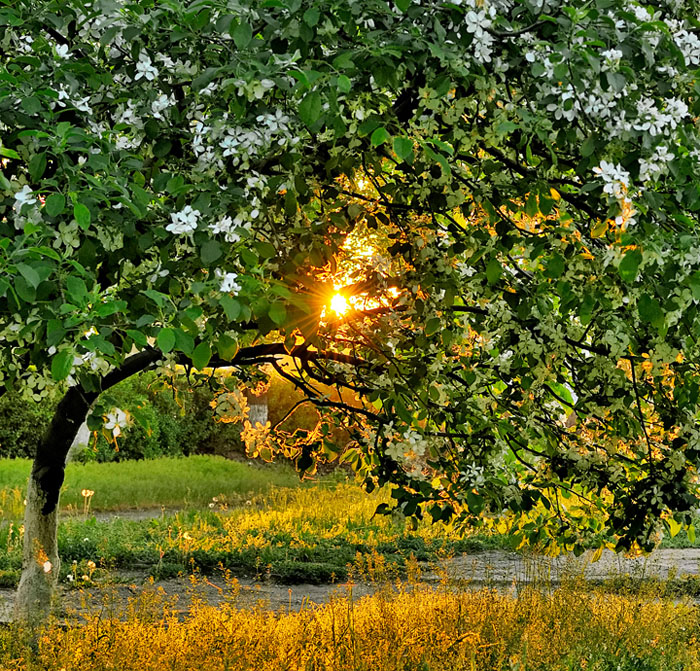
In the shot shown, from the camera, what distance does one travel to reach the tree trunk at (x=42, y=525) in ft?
19.0

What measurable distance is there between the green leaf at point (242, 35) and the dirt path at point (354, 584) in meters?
4.45

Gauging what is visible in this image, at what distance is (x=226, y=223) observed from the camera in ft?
8.20

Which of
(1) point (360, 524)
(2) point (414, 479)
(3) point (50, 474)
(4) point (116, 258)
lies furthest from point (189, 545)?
(4) point (116, 258)

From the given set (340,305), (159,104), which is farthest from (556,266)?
(340,305)

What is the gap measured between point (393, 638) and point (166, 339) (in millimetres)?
3869

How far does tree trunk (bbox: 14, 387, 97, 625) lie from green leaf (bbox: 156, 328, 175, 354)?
3855 mm

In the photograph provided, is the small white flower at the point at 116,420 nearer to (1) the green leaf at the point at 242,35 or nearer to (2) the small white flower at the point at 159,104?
(2) the small white flower at the point at 159,104

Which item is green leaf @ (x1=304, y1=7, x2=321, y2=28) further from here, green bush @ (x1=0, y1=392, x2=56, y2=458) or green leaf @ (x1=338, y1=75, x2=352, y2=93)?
green bush @ (x1=0, y1=392, x2=56, y2=458)

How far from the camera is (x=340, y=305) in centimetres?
508

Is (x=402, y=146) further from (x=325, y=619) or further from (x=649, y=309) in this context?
(x=325, y=619)

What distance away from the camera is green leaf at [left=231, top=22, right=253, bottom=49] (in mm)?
2332

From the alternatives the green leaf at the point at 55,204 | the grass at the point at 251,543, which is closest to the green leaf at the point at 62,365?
the green leaf at the point at 55,204

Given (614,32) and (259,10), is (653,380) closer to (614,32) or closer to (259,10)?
(614,32)

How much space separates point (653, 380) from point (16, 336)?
12.0 ft
